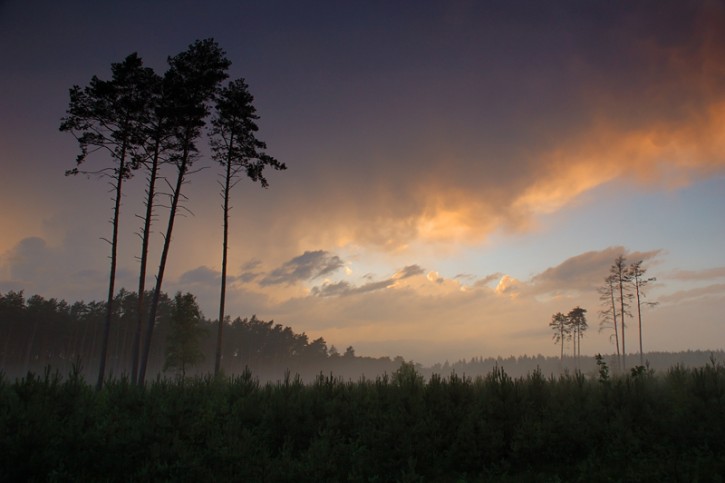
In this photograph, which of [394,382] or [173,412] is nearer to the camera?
[173,412]

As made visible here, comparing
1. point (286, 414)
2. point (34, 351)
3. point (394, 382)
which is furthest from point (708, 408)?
point (34, 351)

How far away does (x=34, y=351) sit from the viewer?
7862 centimetres

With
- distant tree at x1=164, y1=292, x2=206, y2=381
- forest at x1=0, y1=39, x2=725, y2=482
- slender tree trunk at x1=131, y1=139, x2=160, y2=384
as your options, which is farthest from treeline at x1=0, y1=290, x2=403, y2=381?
forest at x1=0, y1=39, x2=725, y2=482

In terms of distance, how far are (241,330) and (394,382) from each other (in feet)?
320

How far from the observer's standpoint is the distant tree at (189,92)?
23.8m

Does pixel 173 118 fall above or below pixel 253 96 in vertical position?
below

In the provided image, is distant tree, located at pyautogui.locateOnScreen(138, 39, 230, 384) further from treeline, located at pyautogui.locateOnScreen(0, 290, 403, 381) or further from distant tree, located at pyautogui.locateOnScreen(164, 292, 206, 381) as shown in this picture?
treeline, located at pyautogui.locateOnScreen(0, 290, 403, 381)

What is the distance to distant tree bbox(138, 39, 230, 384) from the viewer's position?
23.8m

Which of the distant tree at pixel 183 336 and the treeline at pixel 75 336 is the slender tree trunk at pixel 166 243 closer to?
the distant tree at pixel 183 336

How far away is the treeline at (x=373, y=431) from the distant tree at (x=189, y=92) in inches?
584

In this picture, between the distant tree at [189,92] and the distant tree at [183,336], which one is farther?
the distant tree at [183,336]

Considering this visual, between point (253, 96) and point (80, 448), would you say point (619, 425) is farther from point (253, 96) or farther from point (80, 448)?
point (253, 96)

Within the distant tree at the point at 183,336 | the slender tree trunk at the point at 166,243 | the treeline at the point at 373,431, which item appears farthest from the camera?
the distant tree at the point at 183,336

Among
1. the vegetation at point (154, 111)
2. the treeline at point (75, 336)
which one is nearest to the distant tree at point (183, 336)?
the treeline at point (75, 336)
